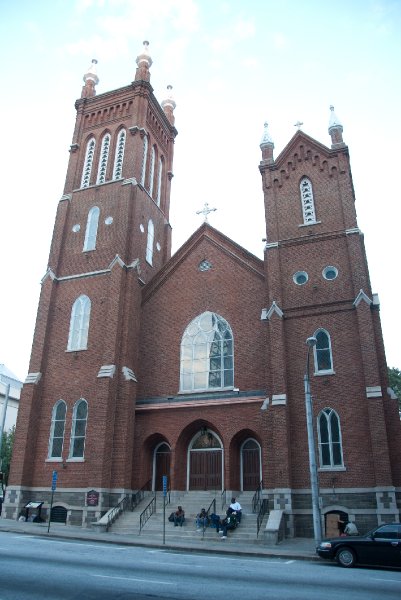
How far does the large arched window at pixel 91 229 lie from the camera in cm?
2959

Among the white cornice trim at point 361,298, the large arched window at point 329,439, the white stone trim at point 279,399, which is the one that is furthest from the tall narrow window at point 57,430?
the white cornice trim at point 361,298

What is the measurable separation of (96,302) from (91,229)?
5205 mm

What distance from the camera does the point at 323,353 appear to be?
22625mm

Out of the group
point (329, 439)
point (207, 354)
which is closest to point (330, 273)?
point (207, 354)

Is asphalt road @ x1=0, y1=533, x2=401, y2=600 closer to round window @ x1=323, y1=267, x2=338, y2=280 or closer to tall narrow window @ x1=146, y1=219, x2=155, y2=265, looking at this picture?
round window @ x1=323, y1=267, x2=338, y2=280

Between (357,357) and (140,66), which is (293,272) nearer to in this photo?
(357,357)

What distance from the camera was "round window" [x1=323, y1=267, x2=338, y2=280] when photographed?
2386 cm

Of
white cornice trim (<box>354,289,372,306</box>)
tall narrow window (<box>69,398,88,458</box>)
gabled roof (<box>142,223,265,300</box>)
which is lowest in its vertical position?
tall narrow window (<box>69,398,88,458</box>)

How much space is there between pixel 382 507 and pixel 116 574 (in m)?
12.6

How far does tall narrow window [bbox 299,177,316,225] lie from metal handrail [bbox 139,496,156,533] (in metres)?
15.3

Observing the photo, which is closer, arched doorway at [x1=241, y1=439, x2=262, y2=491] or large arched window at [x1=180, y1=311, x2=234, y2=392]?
arched doorway at [x1=241, y1=439, x2=262, y2=491]

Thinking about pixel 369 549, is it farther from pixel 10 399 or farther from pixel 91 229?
pixel 10 399

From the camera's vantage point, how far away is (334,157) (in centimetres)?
2659

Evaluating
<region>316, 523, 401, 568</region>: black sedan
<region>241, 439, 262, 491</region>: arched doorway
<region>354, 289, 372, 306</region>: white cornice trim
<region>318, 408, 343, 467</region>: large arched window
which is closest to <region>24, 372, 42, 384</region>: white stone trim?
<region>241, 439, 262, 491</region>: arched doorway
